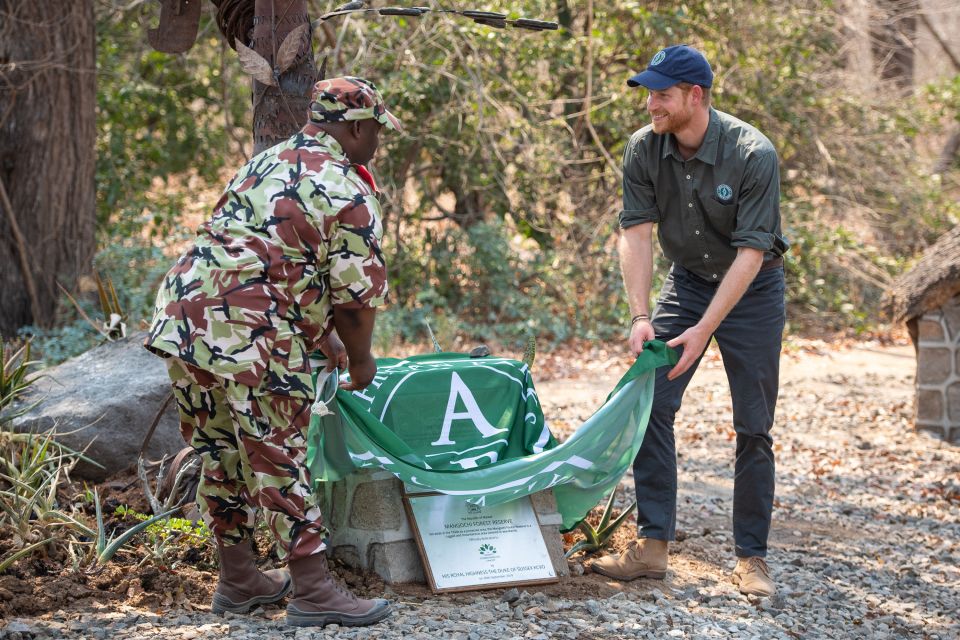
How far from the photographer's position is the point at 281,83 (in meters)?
4.45

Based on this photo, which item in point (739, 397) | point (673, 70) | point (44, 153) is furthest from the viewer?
point (44, 153)

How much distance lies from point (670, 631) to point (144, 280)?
279 inches

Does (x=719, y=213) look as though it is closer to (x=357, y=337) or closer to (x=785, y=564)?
(x=357, y=337)

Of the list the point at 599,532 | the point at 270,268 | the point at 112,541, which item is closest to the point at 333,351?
the point at 270,268

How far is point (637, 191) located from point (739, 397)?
95cm

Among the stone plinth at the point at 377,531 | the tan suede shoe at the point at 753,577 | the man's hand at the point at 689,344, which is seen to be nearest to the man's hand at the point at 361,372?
the stone plinth at the point at 377,531

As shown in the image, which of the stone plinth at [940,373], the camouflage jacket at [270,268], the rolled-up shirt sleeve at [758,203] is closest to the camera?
the camouflage jacket at [270,268]

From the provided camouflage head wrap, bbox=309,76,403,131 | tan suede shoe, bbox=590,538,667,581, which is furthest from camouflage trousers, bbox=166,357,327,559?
tan suede shoe, bbox=590,538,667,581

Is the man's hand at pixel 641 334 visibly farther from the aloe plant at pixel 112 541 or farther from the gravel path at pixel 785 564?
the aloe plant at pixel 112 541

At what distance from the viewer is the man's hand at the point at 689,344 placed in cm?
411

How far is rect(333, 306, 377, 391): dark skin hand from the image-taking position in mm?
3479

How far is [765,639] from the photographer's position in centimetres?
393

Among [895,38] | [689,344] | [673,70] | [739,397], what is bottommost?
[739,397]

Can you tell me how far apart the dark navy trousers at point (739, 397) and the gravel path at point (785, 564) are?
333 millimetres
